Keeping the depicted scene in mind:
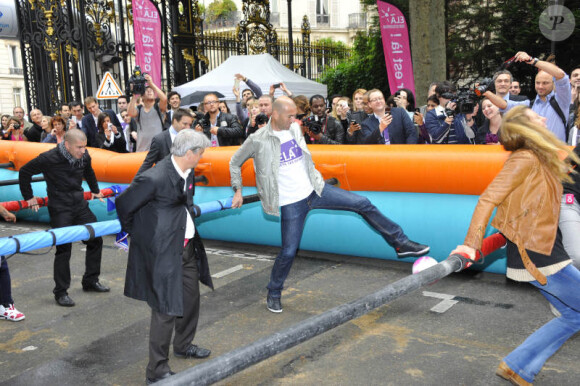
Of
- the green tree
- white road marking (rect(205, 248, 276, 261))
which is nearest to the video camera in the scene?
white road marking (rect(205, 248, 276, 261))

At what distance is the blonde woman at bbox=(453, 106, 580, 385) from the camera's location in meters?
3.06

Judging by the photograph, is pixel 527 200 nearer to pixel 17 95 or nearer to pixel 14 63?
pixel 17 95

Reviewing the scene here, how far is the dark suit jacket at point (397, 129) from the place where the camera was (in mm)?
6766

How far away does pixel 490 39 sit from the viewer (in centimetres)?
1925

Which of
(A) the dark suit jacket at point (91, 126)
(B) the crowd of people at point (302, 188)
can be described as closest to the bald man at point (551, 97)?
(B) the crowd of people at point (302, 188)

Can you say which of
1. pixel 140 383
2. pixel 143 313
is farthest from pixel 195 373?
pixel 143 313

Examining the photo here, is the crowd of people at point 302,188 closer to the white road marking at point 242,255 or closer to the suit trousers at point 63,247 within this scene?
the suit trousers at point 63,247

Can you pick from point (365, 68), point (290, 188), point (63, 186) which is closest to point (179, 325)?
point (290, 188)

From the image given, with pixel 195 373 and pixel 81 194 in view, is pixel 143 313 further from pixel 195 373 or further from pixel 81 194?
pixel 195 373

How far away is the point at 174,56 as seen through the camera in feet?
56.2

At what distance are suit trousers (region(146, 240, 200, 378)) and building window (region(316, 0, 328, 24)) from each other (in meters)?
51.6

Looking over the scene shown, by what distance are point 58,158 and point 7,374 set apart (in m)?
2.29

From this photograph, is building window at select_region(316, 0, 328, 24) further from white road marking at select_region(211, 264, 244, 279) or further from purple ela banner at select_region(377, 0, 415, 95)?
white road marking at select_region(211, 264, 244, 279)

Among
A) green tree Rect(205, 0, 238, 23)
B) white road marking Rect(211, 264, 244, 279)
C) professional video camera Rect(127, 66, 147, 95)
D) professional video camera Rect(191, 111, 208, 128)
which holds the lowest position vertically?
white road marking Rect(211, 264, 244, 279)
